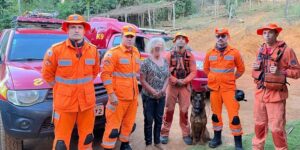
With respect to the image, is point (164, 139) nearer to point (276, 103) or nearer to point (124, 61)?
point (124, 61)

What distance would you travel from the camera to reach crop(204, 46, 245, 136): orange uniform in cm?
502

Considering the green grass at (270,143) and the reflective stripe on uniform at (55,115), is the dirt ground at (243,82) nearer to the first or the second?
the green grass at (270,143)

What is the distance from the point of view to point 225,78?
505 centimetres

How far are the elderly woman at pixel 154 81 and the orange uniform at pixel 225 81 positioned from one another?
0.72 m

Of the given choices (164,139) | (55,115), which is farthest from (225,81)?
(55,115)

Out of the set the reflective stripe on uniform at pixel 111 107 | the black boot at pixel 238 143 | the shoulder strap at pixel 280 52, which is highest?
the shoulder strap at pixel 280 52

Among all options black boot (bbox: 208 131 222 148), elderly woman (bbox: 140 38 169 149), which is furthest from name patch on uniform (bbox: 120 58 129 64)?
black boot (bbox: 208 131 222 148)

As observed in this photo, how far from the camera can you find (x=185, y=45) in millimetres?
5375

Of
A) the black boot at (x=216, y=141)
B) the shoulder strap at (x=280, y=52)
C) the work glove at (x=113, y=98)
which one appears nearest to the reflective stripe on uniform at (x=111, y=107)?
the work glove at (x=113, y=98)

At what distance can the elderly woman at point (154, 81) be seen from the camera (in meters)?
4.94

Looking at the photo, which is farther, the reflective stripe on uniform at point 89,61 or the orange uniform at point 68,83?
the reflective stripe on uniform at point 89,61

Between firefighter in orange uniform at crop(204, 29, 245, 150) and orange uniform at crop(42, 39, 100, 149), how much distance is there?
1943 millimetres

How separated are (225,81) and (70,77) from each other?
2299 mm

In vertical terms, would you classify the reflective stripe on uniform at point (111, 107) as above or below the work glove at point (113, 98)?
below
